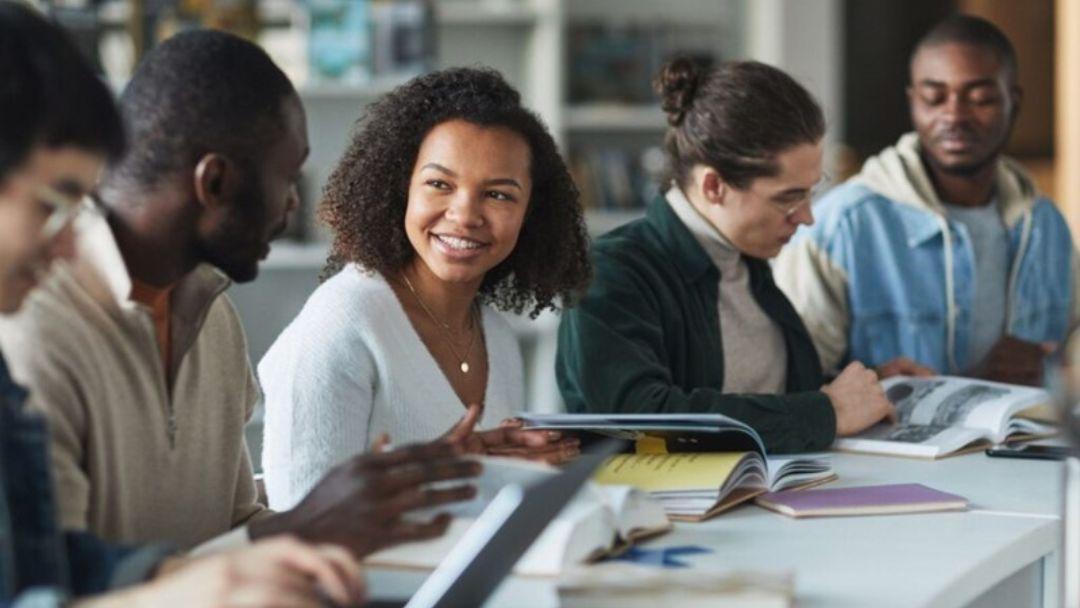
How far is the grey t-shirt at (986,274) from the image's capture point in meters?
3.12

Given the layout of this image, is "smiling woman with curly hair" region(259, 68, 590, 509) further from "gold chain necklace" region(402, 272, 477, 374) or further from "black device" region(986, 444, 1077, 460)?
"black device" region(986, 444, 1077, 460)

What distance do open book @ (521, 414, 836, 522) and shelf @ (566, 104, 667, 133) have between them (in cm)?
360

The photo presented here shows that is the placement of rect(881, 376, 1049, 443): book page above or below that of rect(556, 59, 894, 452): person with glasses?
below

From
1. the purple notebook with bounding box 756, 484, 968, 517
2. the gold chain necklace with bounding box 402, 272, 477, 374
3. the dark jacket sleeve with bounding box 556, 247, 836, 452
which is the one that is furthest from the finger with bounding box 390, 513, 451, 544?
the dark jacket sleeve with bounding box 556, 247, 836, 452

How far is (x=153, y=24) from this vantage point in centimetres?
500

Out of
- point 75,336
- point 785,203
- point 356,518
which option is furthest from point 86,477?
point 785,203

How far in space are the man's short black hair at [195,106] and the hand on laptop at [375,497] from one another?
30 cm

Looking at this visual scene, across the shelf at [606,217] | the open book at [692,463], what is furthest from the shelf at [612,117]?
the open book at [692,463]

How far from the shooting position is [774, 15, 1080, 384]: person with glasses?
120 inches

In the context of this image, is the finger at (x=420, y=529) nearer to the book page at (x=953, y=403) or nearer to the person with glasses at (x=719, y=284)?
the person with glasses at (x=719, y=284)

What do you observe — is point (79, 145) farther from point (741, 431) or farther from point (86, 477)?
point (741, 431)

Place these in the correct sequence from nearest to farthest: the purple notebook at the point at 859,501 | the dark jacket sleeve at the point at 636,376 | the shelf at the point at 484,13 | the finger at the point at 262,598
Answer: the finger at the point at 262,598
the purple notebook at the point at 859,501
the dark jacket sleeve at the point at 636,376
the shelf at the point at 484,13

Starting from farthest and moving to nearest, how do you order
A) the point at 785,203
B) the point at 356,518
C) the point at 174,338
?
the point at 785,203
the point at 174,338
the point at 356,518

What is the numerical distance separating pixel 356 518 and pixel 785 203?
135cm
